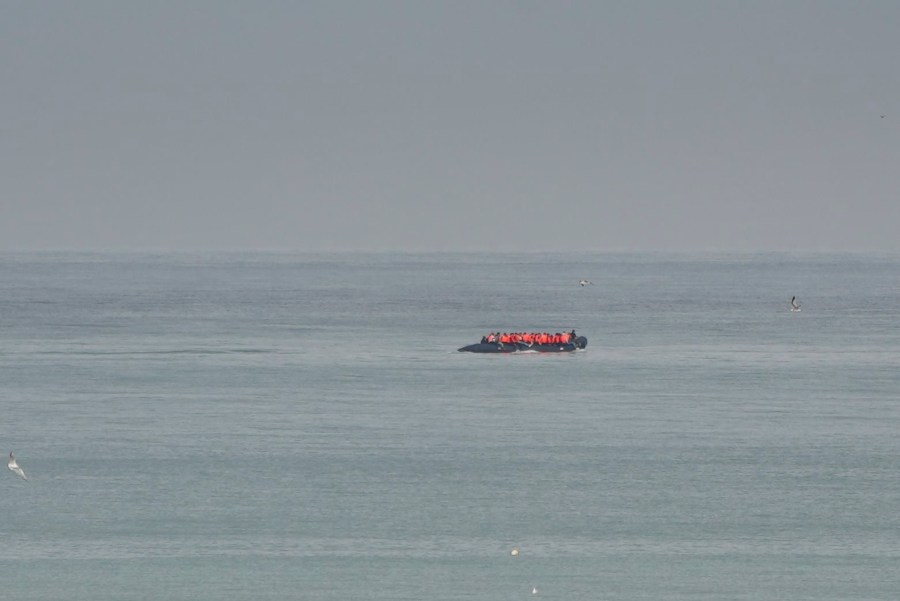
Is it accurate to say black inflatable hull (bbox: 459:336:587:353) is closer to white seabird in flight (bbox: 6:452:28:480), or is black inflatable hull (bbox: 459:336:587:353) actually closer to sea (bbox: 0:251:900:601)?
sea (bbox: 0:251:900:601)

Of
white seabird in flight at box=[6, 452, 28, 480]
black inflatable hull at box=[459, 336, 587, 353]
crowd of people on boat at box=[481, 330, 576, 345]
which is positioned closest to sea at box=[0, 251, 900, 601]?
white seabird in flight at box=[6, 452, 28, 480]

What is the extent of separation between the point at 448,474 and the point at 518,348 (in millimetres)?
53836

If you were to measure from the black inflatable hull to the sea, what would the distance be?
2.08 m

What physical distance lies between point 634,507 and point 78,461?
20788 mm

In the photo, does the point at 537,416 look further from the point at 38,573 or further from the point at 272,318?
the point at 272,318

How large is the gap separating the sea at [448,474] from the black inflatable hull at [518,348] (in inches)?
82.0

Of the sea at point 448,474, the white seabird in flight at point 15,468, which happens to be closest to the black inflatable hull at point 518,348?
the sea at point 448,474

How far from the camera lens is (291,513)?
5084 centimetres

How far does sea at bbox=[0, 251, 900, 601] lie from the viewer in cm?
4378

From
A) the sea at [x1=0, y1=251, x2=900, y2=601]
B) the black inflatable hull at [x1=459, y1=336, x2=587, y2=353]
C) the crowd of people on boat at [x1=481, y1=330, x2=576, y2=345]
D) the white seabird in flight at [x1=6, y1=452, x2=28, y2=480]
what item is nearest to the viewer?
the sea at [x1=0, y1=251, x2=900, y2=601]

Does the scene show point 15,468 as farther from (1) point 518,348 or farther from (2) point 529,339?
(2) point 529,339

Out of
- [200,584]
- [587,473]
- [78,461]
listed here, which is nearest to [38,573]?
[200,584]

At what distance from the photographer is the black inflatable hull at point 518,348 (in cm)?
11039

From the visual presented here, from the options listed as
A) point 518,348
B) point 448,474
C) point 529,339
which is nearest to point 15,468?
point 448,474
